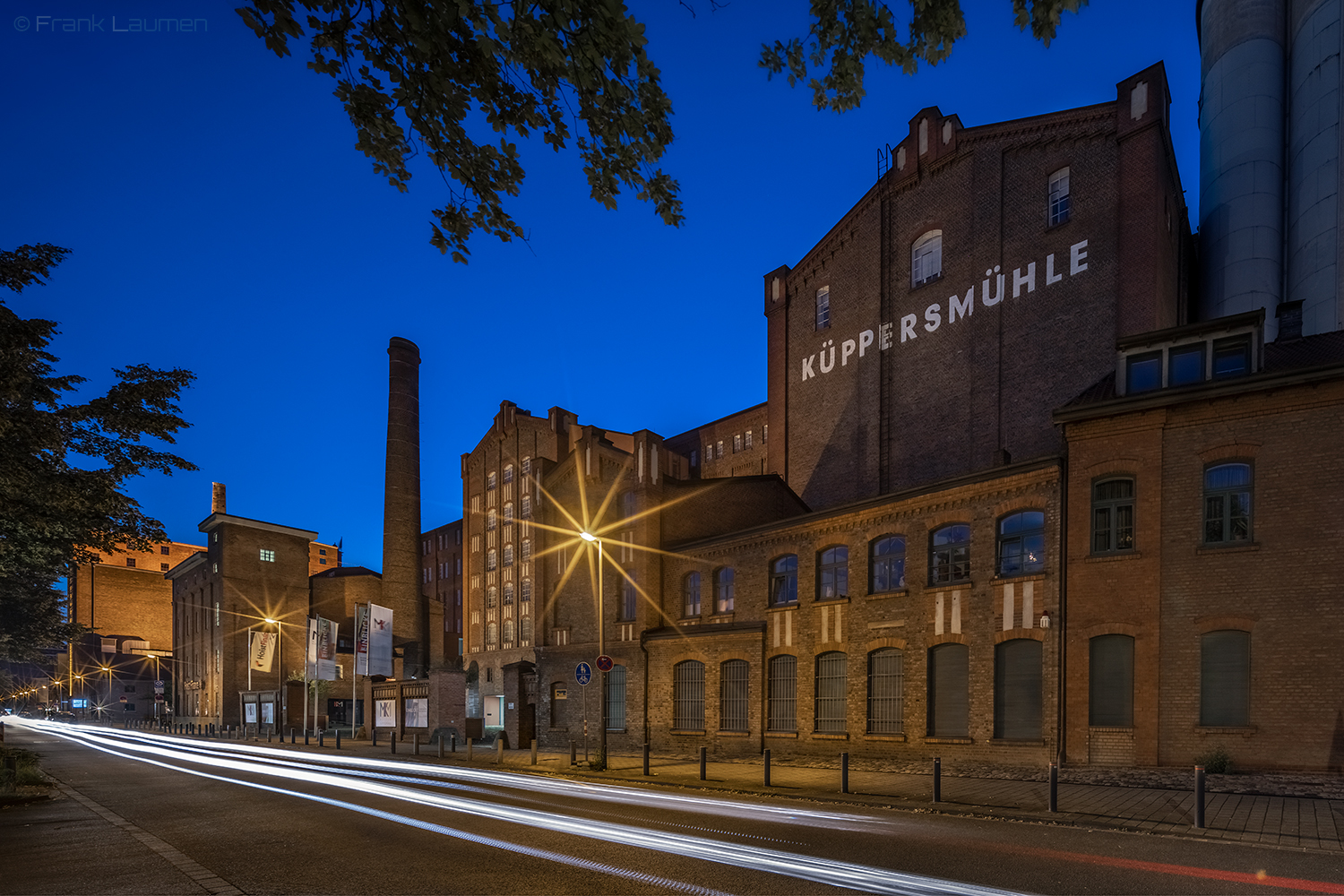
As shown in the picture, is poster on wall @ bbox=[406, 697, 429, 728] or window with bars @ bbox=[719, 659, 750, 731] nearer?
window with bars @ bbox=[719, 659, 750, 731]

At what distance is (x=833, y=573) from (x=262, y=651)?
162ft

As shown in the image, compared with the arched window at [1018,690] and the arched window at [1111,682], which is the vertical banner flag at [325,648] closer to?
the arched window at [1018,690]

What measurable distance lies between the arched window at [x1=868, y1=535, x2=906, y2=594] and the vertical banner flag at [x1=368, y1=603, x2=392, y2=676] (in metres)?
27.0

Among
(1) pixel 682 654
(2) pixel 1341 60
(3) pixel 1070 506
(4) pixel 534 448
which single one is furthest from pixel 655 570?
(2) pixel 1341 60

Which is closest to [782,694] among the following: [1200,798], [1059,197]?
[1200,798]

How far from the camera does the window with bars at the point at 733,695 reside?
1011 inches

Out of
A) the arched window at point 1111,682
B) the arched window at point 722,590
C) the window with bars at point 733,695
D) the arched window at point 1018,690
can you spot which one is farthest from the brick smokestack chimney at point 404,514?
the arched window at point 1111,682

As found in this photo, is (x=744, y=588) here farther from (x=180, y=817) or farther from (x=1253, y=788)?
(x=180, y=817)

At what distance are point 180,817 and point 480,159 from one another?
1336 cm

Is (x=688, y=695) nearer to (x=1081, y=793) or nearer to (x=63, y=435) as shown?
(x=1081, y=793)

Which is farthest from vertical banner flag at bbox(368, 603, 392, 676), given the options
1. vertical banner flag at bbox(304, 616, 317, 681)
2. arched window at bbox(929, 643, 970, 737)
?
arched window at bbox(929, 643, 970, 737)

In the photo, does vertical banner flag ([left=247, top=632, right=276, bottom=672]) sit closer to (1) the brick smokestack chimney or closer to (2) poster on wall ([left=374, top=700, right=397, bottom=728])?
(1) the brick smokestack chimney

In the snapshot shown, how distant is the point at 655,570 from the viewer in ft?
96.8

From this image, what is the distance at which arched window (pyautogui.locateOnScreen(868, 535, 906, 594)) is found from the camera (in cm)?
2228
